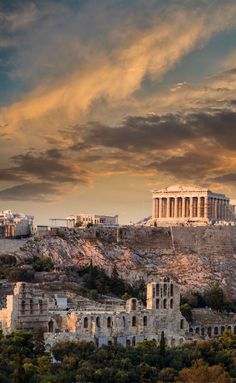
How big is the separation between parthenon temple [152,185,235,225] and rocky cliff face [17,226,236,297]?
8.03 meters

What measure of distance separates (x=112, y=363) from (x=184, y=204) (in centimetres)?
4801

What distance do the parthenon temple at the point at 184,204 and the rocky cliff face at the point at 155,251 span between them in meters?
8.03

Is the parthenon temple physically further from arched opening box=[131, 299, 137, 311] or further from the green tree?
arched opening box=[131, 299, 137, 311]

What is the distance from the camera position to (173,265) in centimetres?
6544

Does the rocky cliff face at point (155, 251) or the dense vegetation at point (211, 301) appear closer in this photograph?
the dense vegetation at point (211, 301)

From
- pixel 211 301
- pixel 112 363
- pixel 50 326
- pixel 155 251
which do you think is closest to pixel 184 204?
pixel 155 251

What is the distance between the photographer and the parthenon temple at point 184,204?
81812 millimetres

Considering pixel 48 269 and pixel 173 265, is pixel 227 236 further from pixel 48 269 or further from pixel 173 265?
pixel 48 269

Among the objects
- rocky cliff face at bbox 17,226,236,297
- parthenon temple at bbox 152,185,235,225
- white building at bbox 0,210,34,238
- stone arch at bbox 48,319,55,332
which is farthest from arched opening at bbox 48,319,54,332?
parthenon temple at bbox 152,185,235,225

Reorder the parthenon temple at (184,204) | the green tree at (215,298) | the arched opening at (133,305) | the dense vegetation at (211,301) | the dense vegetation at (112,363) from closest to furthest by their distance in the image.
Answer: the dense vegetation at (112,363) → the arched opening at (133,305) → the dense vegetation at (211,301) → the green tree at (215,298) → the parthenon temple at (184,204)

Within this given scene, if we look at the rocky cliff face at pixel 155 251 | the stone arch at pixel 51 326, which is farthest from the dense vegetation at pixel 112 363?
the rocky cliff face at pixel 155 251

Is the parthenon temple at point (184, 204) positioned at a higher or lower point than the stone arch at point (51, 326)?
higher

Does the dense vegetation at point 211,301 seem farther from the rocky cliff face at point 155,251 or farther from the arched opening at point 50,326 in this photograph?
the arched opening at point 50,326

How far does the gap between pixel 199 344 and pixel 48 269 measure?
1881 cm
